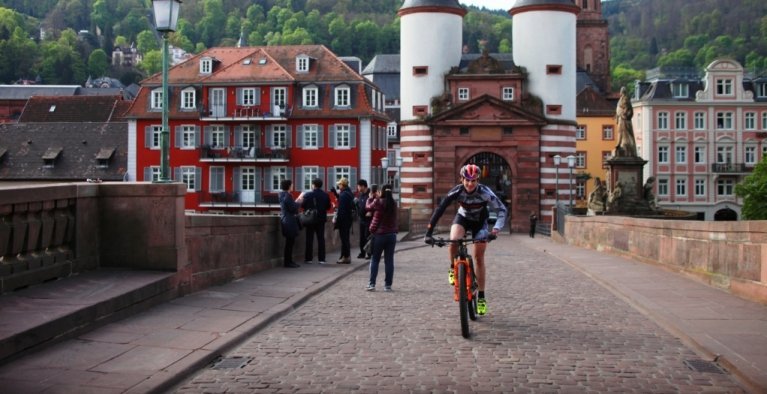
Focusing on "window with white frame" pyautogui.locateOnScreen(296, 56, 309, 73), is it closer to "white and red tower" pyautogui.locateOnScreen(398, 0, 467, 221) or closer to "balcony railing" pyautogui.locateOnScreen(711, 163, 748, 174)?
"white and red tower" pyautogui.locateOnScreen(398, 0, 467, 221)

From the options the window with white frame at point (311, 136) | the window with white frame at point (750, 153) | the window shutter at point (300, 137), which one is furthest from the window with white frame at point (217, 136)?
the window with white frame at point (750, 153)

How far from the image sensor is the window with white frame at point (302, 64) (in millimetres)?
66625

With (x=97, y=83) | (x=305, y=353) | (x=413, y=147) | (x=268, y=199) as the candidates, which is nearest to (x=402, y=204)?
(x=413, y=147)

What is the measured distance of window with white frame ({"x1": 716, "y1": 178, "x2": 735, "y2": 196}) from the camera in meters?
83.8

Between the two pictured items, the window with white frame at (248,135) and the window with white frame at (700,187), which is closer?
the window with white frame at (248,135)

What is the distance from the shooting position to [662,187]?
83625mm

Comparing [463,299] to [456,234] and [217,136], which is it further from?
[217,136]

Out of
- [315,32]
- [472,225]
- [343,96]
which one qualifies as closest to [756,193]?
Answer: [343,96]

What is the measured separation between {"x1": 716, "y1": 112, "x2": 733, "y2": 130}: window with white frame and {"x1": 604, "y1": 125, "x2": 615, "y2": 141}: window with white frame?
31.1 ft

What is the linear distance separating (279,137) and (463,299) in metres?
55.8

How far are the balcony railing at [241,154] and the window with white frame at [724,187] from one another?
39.2 meters

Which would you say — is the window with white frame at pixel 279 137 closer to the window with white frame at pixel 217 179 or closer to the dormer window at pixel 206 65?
the window with white frame at pixel 217 179

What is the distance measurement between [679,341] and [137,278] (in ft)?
20.0

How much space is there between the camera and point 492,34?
6629 inches
